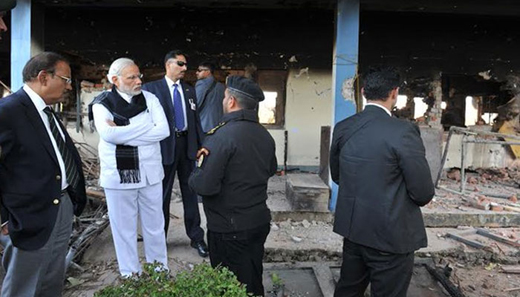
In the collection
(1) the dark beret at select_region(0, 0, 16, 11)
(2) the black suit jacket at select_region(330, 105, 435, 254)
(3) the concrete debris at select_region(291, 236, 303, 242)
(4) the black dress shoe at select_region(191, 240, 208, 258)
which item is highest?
(1) the dark beret at select_region(0, 0, 16, 11)

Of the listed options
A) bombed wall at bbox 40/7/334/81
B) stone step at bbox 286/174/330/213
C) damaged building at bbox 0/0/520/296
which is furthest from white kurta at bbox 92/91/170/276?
bombed wall at bbox 40/7/334/81

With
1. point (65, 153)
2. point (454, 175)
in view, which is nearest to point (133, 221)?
point (65, 153)

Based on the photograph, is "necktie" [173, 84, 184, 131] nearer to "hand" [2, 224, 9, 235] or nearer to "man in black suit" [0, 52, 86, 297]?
"man in black suit" [0, 52, 86, 297]

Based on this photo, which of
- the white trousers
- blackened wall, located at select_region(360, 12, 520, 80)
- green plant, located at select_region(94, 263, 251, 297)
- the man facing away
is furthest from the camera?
blackened wall, located at select_region(360, 12, 520, 80)

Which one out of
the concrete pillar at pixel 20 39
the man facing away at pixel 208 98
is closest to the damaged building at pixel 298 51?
the concrete pillar at pixel 20 39

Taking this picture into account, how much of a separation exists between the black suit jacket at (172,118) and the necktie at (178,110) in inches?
2.4

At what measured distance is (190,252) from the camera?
420 centimetres

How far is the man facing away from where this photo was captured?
5.16m

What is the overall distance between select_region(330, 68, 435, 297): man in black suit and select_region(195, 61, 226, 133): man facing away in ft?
9.74

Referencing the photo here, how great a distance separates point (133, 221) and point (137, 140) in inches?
27.8

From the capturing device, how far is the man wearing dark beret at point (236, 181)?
249 centimetres

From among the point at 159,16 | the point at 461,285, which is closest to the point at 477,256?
the point at 461,285

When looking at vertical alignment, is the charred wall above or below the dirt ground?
above

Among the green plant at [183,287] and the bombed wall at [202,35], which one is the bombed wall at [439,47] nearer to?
the bombed wall at [202,35]
